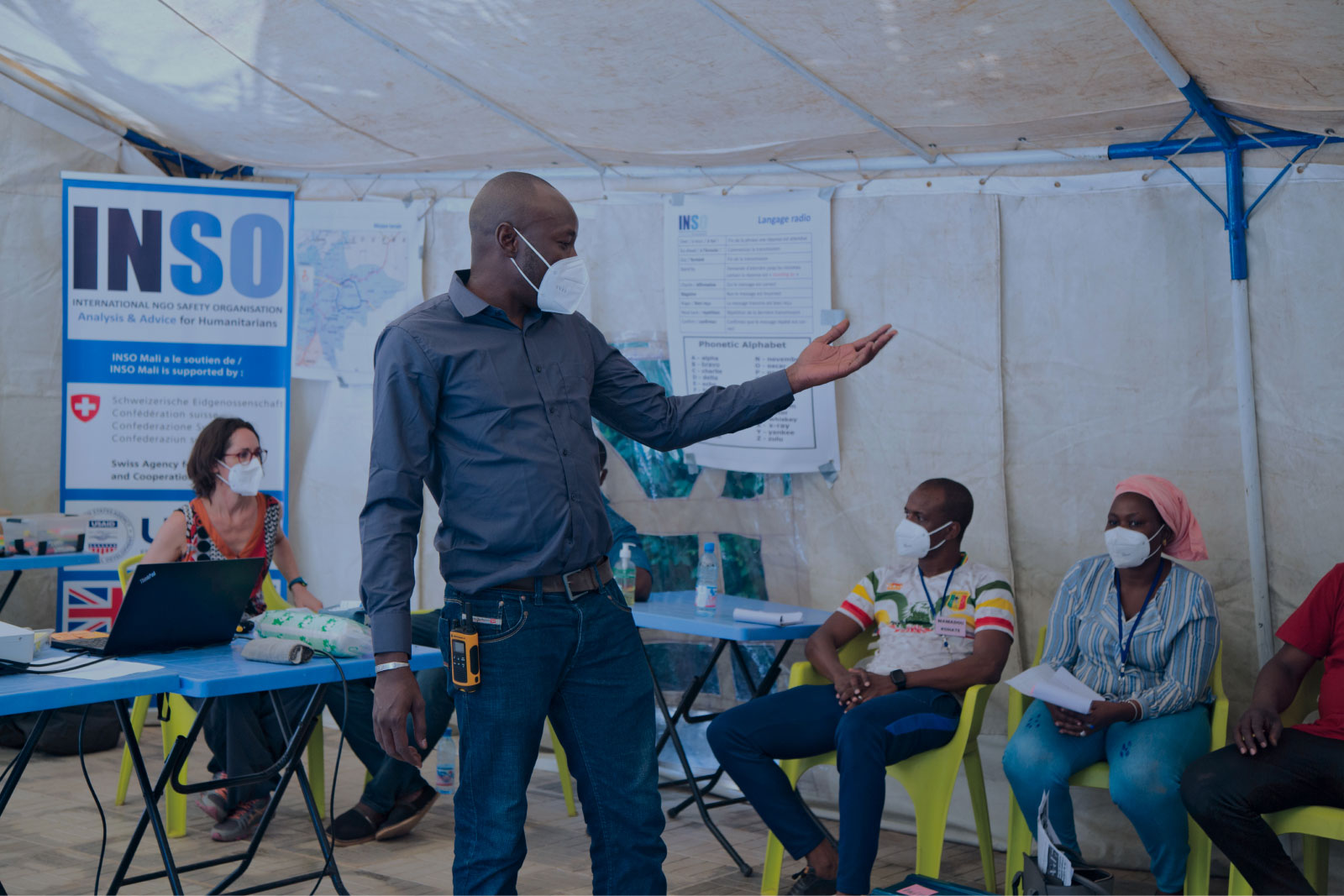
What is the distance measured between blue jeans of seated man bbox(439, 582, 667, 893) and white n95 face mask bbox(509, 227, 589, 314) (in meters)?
0.56

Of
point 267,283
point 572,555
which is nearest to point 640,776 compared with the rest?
point 572,555

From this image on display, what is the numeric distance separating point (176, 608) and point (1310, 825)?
290cm

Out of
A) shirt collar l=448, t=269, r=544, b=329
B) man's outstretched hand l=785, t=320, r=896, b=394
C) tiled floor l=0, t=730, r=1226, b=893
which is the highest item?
shirt collar l=448, t=269, r=544, b=329

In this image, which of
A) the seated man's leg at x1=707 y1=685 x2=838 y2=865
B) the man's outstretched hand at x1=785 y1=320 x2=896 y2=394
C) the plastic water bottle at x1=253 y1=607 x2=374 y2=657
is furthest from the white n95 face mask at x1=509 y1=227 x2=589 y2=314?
the seated man's leg at x1=707 y1=685 x2=838 y2=865

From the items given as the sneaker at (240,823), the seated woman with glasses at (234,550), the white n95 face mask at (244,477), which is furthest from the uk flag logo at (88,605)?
the sneaker at (240,823)

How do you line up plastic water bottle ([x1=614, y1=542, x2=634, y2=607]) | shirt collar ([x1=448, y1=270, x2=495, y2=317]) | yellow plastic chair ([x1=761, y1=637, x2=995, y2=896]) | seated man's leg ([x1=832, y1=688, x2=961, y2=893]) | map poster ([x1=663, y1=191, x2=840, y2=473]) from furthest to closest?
map poster ([x1=663, y1=191, x2=840, y2=473])
plastic water bottle ([x1=614, y1=542, x2=634, y2=607])
yellow plastic chair ([x1=761, y1=637, x2=995, y2=896])
seated man's leg ([x1=832, y1=688, x2=961, y2=893])
shirt collar ([x1=448, y1=270, x2=495, y2=317])

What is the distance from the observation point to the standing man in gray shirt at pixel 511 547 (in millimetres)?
2234

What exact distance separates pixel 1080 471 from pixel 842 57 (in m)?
1.58

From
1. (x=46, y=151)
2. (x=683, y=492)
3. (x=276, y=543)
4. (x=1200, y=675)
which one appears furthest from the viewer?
(x=46, y=151)

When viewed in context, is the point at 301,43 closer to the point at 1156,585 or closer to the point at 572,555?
the point at 572,555

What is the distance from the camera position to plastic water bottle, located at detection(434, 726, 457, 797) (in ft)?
15.9

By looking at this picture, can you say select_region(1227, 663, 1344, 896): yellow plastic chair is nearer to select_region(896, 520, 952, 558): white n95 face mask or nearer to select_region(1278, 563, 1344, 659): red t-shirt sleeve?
select_region(1278, 563, 1344, 659): red t-shirt sleeve

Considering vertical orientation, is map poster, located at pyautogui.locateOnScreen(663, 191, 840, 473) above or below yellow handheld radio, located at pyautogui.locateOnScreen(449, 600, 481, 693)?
above

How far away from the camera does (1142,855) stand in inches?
157
